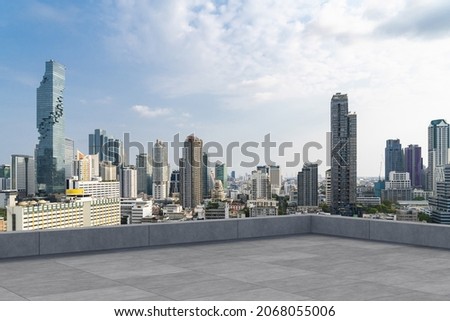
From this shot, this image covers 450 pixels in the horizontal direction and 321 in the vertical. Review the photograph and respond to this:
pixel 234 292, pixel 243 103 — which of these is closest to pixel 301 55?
pixel 243 103

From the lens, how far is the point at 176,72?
88.1 m

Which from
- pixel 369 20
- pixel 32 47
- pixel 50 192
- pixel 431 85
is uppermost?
pixel 32 47

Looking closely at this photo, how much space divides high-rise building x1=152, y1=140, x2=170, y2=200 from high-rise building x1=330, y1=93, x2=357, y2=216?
47511 mm

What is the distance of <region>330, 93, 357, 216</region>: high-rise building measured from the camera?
4916 inches

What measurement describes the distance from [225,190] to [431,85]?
9573 centimetres

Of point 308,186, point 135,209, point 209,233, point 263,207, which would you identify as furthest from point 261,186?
point 209,233

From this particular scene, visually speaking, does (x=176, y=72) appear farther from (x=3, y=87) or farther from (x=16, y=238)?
Answer: (x=3, y=87)

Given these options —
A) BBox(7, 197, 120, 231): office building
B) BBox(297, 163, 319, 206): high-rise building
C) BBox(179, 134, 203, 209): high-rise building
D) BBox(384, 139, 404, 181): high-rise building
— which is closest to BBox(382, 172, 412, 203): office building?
BBox(384, 139, 404, 181): high-rise building

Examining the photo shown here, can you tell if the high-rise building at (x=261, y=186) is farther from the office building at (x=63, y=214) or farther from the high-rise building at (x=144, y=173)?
the high-rise building at (x=144, y=173)

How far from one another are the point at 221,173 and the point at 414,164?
198 ft

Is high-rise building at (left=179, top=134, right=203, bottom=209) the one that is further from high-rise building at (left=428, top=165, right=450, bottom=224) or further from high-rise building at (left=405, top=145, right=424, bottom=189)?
high-rise building at (left=428, top=165, right=450, bottom=224)

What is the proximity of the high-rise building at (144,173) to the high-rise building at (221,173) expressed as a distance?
73.9 ft

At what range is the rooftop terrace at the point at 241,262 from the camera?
9000 mm
